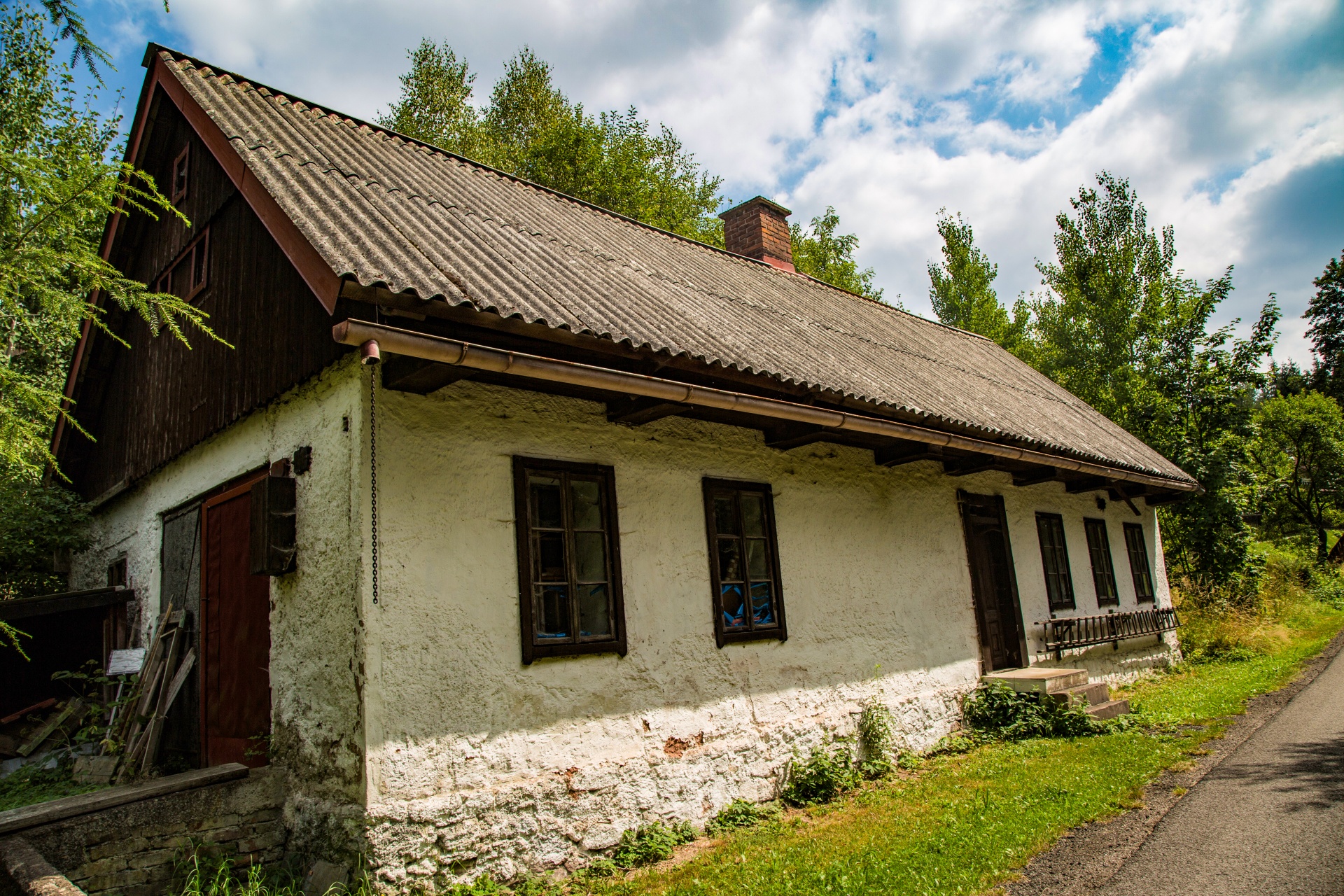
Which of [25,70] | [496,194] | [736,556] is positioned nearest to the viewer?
[736,556]

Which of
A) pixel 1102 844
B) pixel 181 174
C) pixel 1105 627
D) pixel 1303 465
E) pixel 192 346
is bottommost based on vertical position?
pixel 1102 844

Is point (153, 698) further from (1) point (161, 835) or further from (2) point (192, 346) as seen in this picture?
(2) point (192, 346)

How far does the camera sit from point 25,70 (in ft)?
52.0

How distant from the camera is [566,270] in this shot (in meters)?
6.58

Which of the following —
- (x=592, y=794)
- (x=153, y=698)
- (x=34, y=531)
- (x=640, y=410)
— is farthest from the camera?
(x=34, y=531)

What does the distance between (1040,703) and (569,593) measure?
5265 millimetres

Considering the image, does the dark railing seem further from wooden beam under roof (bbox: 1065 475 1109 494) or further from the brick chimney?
the brick chimney

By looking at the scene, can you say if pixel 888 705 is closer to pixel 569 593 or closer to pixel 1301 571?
pixel 569 593

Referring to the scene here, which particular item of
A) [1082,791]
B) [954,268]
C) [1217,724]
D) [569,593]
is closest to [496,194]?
[569,593]

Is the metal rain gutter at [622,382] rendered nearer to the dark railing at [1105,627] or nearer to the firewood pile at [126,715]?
the dark railing at [1105,627]

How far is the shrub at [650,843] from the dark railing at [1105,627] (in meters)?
6.13

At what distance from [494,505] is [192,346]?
3.94 m

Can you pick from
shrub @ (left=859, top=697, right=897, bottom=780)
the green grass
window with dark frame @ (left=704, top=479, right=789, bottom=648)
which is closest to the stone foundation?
shrub @ (left=859, top=697, right=897, bottom=780)

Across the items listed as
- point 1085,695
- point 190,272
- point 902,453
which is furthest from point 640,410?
point 1085,695
